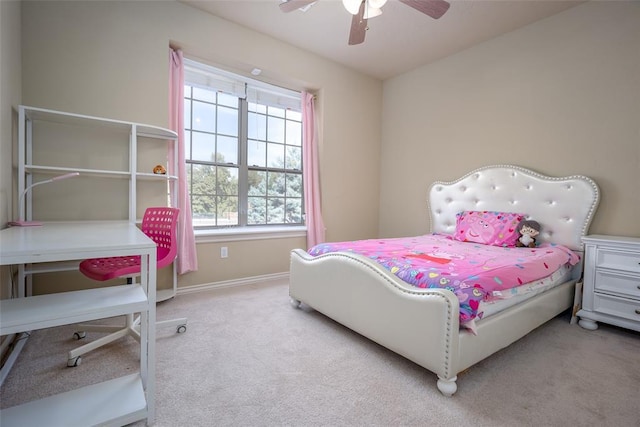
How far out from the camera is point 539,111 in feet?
9.52

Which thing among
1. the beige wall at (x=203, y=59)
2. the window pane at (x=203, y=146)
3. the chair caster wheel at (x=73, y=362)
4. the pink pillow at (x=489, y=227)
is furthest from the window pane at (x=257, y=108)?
the chair caster wheel at (x=73, y=362)

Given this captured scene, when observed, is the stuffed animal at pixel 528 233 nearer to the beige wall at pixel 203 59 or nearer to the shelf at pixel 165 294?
the beige wall at pixel 203 59

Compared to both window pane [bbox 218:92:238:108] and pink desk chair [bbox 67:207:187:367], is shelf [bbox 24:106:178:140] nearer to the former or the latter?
pink desk chair [bbox 67:207:187:367]

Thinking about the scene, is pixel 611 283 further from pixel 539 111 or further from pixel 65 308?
pixel 65 308

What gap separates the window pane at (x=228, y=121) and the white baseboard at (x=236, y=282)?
1.71 meters

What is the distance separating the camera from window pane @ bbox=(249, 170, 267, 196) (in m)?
3.60

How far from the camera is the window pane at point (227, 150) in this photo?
3.37m

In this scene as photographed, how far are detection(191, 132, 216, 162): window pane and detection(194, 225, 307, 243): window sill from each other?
820mm

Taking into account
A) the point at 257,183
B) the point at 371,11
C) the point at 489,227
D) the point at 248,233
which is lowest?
the point at 248,233

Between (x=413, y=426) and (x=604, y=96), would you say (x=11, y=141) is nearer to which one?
(x=413, y=426)

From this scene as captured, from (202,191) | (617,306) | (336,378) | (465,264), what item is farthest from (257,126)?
(617,306)

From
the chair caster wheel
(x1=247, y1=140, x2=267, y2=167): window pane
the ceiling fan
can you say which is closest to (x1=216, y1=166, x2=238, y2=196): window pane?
(x1=247, y1=140, x2=267, y2=167): window pane

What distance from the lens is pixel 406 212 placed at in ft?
13.5

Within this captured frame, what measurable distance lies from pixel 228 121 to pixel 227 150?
13.4 inches
